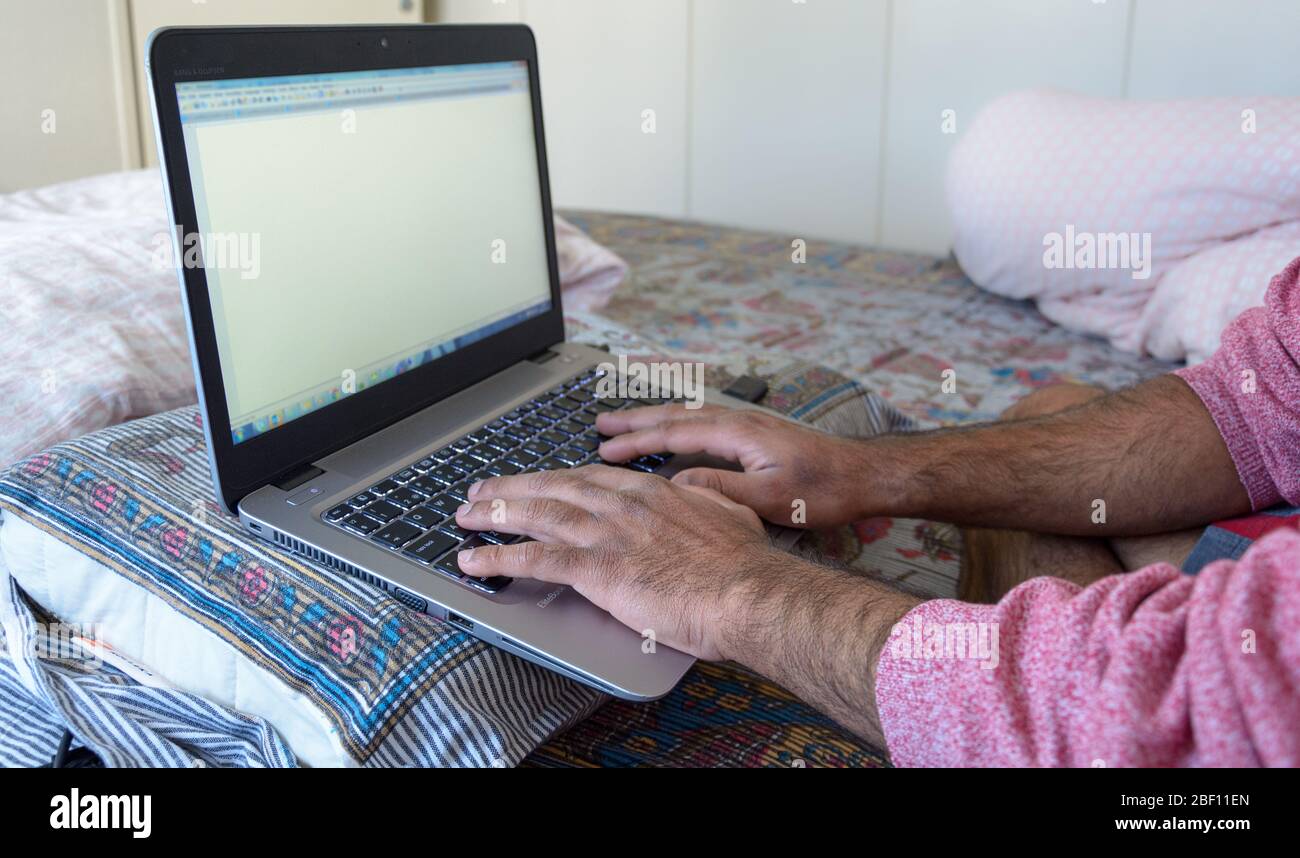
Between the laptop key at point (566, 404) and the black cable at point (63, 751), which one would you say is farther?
the laptop key at point (566, 404)

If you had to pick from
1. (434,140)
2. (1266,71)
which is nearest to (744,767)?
(434,140)

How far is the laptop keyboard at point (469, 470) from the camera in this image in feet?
2.24

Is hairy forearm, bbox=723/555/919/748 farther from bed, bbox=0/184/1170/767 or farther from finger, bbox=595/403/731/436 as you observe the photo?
finger, bbox=595/403/731/436

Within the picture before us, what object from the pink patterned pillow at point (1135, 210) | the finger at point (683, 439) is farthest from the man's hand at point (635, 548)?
the pink patterned pillow at point (1135, 210)

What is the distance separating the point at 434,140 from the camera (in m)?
0.89

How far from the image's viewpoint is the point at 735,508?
2.46 feet

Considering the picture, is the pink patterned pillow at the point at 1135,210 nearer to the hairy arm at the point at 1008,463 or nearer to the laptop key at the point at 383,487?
the hairy arm at the point at 1008,463

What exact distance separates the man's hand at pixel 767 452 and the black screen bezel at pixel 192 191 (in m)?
0.15

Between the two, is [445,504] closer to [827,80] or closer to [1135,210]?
[1135,210]

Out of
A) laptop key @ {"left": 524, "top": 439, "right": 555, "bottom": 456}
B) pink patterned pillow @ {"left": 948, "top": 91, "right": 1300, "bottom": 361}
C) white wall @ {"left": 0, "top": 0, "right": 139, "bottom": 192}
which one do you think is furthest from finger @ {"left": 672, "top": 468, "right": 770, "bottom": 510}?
white wall @ {"left": 0, "top": 0, "right": 139, "bottom": 192}

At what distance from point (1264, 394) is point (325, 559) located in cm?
75

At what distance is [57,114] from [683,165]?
5.99 feet
